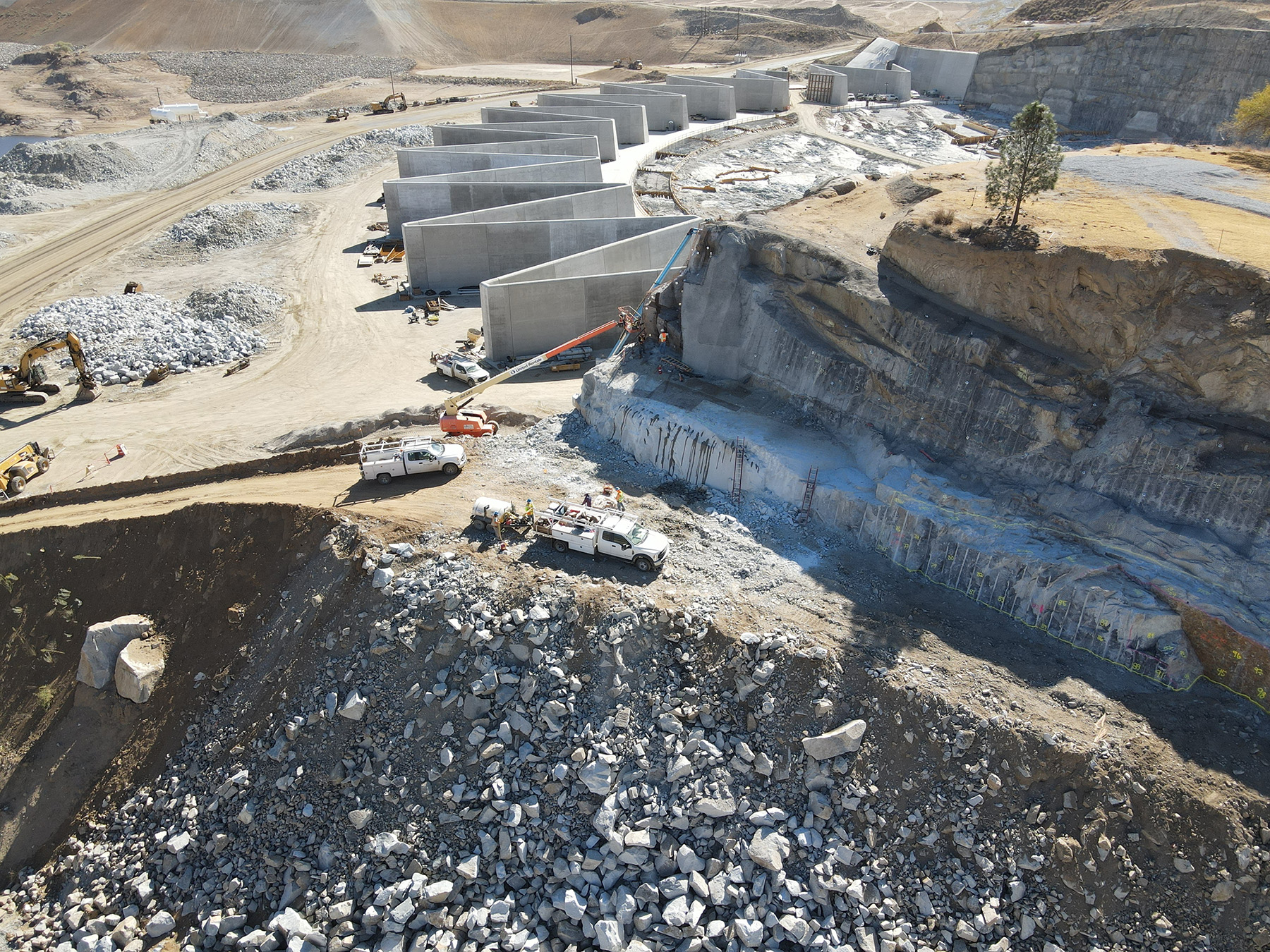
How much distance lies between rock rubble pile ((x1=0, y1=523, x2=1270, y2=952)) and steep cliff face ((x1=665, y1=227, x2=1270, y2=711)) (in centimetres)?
445

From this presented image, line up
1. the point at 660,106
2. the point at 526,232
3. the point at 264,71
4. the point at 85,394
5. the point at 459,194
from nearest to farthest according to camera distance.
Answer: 1. the point at 85,394
2. the point at 526,232
3. the point at 459,194
4. the point at 660,106
5. the point at 264,71

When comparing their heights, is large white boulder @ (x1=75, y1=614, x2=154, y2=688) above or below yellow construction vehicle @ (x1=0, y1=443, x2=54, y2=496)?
below

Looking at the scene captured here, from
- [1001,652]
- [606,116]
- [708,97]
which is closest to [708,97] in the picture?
[708,97]

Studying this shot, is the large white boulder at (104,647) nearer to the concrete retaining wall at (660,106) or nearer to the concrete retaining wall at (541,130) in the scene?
the concrete retaining wall at (541,130)

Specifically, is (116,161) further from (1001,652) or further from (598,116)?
(1001,652)

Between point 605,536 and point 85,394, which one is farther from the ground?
point 605,536

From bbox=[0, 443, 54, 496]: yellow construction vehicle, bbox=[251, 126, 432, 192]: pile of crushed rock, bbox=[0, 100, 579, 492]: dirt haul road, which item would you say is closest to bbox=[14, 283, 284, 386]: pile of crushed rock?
bbox=[0, 100, 579, 492]: dirt haul road

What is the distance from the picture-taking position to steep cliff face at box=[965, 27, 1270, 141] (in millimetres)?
49656

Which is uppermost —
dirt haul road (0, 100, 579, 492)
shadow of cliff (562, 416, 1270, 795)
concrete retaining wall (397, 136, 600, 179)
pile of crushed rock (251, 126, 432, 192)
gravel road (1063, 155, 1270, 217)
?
gravel road (1063, 155, 1270, 217)

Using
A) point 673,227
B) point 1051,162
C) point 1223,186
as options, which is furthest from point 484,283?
point 1223,186

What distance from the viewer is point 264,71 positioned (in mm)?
87875

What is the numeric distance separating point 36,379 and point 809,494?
1150 inches

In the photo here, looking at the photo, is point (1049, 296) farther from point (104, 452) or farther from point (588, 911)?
point (104, 452)

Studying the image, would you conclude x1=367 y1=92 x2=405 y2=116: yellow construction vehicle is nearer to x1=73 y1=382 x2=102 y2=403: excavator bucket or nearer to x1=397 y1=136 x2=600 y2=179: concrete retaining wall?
x1=397 y1=136 x2=600 y2=179: concrete retaining wall
